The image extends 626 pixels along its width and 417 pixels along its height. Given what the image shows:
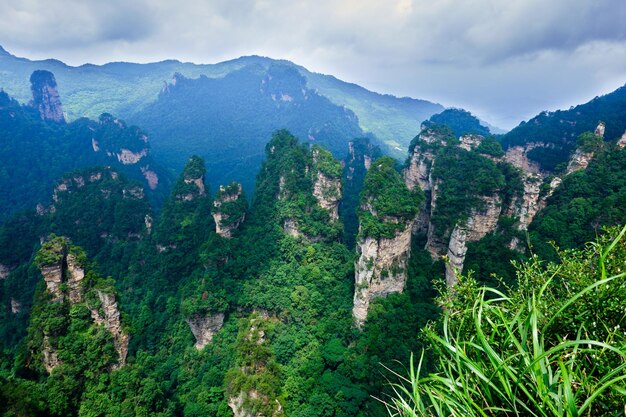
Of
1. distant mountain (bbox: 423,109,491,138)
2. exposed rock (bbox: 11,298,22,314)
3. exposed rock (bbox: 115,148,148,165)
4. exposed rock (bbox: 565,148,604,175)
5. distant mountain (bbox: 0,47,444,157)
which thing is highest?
distant mountain (bbox: 0,47,444,157)

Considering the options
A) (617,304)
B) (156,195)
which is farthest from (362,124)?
(617,304)

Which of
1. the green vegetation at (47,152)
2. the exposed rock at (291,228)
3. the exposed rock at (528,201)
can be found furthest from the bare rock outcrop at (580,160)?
the green vegetation at (47,152)

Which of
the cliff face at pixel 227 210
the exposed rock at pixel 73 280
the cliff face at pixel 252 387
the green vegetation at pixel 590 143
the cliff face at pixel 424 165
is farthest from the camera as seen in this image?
the cliff face at pixel 424 165

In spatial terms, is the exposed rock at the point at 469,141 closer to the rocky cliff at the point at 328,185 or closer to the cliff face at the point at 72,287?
the rocky cliff at the point at 328,185

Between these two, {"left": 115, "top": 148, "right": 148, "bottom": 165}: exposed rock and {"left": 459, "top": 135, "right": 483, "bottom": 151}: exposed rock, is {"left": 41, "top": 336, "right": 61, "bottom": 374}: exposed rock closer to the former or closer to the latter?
{"left": 459, "top": 135, "right": 483, "bottom": 151}: exposed rock

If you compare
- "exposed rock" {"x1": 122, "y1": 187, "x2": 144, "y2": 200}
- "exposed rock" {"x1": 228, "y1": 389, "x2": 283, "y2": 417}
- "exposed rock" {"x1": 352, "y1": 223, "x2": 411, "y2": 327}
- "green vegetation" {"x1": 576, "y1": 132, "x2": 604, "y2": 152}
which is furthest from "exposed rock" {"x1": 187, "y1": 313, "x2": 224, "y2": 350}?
"green vegetation" {"x1": 576, "y1": 132, "x2": 604, "y2": 152}

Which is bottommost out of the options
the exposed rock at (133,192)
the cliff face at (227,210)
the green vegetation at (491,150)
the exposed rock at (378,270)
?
the exposed rock at (378,270)

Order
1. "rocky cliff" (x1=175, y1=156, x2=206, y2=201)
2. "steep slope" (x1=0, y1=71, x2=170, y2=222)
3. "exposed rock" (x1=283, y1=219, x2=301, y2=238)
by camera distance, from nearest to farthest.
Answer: "exposed rock" (x1=283, y1=219, x2=301, y2=238) < "rocky cliff" (x1=175, y1=156, x2=206, y2=201) < "steep slope" (x1=0, y1=71, x2=170, y2=222)
